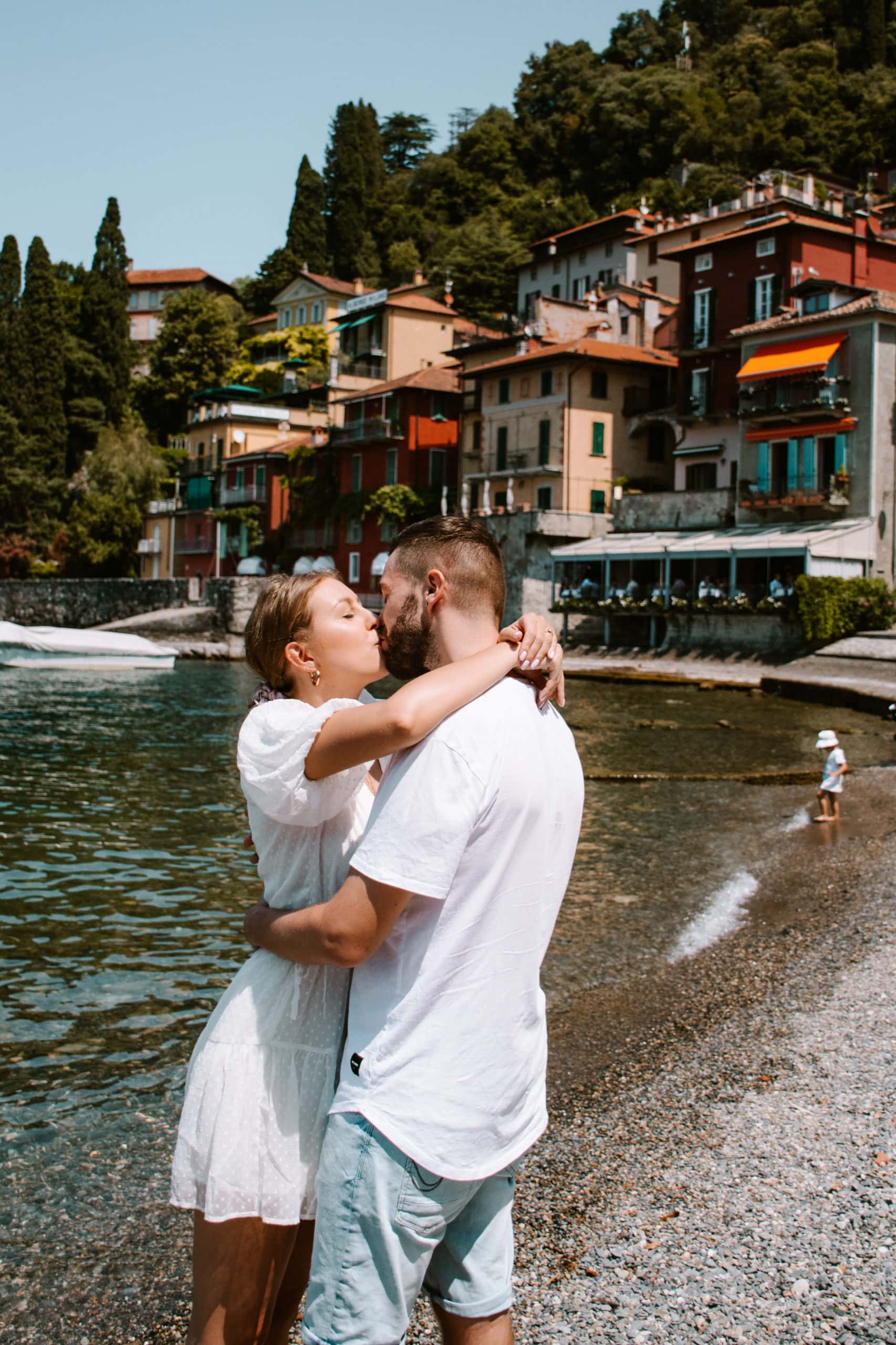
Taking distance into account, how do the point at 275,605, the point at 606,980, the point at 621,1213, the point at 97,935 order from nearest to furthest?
the point at 275,605, the point at 621,1213, the point at 606,980, the point at 97,935

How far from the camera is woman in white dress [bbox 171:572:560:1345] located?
2.27m

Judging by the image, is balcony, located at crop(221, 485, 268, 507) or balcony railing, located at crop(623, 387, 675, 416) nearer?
balcony railing, located at crop(623, 387, 675, 416)

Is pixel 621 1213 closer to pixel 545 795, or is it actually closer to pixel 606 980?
pixel 545 795

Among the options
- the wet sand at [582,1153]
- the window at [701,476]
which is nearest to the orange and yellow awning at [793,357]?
the window at [701,476]

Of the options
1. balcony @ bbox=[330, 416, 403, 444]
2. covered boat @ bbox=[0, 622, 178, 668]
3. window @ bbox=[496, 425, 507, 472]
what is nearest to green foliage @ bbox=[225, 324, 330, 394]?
balcony @ bbox=[330, 416, 403, 444]

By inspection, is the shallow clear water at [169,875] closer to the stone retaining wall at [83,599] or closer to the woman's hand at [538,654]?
the woman's hand at [538,654]

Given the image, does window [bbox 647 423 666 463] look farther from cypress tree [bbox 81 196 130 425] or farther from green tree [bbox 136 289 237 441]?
cypress tree [bbox 81 196 130 425]

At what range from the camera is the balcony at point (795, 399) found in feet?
123

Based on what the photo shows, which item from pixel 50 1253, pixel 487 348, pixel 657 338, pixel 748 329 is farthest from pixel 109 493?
pixel 50 1253

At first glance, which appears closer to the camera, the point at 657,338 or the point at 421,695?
the point at 421,695

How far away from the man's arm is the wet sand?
170 centimetres

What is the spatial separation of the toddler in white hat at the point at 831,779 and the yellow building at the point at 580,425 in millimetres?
35511

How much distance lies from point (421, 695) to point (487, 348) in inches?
2143

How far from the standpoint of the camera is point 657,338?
2095 inches
